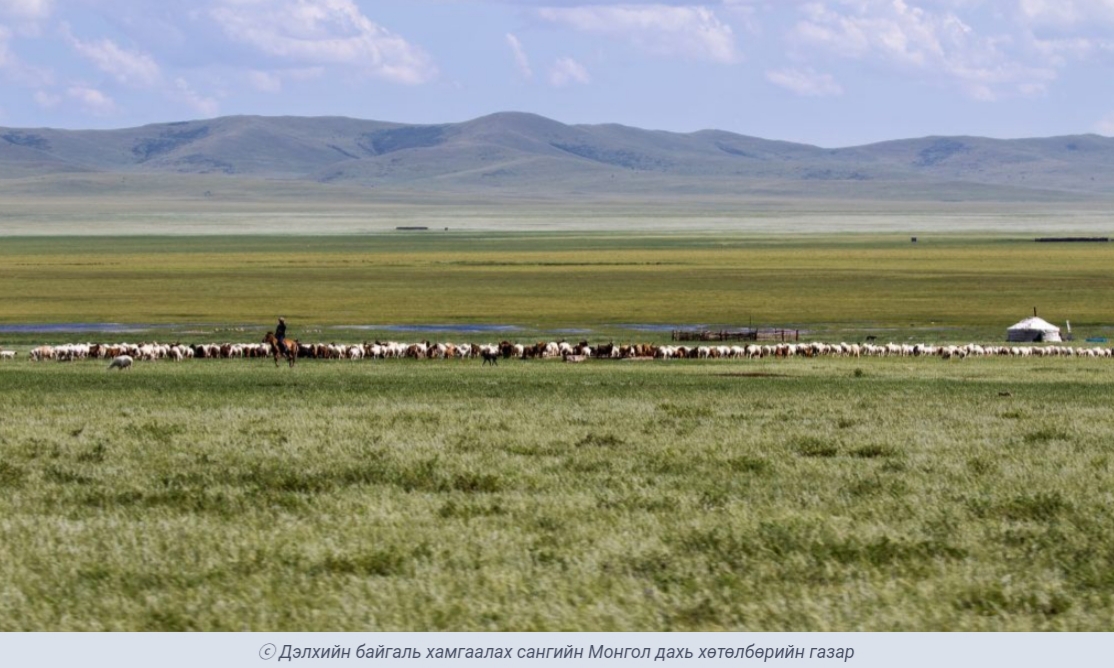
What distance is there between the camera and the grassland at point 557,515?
1069 centimetres

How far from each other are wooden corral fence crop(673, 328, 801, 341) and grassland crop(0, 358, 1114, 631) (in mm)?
30136

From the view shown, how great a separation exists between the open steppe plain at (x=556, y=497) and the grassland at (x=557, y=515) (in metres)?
0.04

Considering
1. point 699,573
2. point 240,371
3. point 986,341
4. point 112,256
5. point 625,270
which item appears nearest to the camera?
point 699,573

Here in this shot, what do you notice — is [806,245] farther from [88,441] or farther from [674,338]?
[88,441]

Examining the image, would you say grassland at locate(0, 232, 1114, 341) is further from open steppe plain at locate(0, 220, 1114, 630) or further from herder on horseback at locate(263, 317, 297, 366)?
open steppe plain at locate(0, 220, 1114, 630)

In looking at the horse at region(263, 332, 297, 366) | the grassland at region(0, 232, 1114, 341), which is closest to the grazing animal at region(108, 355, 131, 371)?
the horse at region(263, 332, 297, 366)

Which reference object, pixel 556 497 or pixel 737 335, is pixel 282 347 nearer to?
pixel 737 335

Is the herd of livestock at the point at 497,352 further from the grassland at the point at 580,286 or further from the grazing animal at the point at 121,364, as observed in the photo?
the grassland at the point at 580,286

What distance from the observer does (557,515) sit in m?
14.1

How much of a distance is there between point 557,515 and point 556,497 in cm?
96

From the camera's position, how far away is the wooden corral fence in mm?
56125

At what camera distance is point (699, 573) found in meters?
11.7

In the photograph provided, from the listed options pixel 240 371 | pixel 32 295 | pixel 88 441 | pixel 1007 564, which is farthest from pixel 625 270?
pixel 1007 564

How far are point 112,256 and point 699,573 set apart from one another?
131 meters
